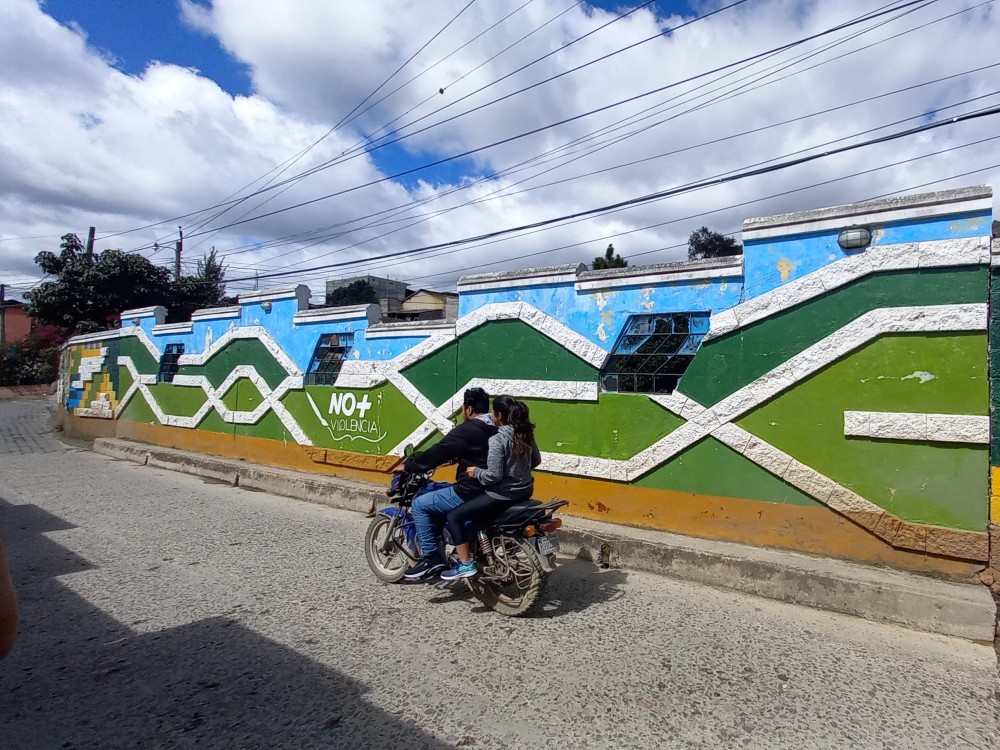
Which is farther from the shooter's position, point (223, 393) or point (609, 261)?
point (609, 261)

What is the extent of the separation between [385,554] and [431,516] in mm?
859

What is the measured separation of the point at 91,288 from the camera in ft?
69.6

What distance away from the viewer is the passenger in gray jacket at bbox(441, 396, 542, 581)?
14.5 ft

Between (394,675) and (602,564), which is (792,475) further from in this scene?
(394,675)

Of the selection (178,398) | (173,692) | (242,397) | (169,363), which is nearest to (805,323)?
(173,692)

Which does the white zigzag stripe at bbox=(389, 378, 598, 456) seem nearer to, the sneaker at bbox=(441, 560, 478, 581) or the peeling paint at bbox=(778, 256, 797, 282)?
the peeling paint at bbox=(778, 256, 797, 282)

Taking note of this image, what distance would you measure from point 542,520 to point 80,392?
15.6m

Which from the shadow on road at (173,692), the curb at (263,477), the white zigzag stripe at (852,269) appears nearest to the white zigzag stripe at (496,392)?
the curb at (263,477)

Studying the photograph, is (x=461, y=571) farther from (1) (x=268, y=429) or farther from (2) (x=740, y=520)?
(1) (x=268, y=429)

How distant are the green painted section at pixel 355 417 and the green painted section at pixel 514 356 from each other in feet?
3.78

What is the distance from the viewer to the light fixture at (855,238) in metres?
5.04


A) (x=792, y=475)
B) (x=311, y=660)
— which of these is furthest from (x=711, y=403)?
(x=311, y=660)

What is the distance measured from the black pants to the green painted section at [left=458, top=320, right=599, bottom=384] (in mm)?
2426

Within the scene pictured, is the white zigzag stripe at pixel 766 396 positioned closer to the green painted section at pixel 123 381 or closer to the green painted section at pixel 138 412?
the green painted section at pixel 138 412
